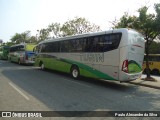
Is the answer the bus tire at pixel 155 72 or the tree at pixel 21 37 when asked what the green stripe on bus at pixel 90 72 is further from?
the tree at pixel 21 37

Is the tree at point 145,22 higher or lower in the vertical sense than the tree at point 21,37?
lower

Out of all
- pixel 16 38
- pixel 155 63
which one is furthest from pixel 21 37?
pixel 155 63

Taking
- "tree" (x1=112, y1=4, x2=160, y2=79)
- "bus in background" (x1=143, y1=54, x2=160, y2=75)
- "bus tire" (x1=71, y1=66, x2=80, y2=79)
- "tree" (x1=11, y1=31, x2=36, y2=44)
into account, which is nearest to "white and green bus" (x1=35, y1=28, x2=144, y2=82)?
"bus tire" (x1=71, y1=66, x2=80, y2=79)

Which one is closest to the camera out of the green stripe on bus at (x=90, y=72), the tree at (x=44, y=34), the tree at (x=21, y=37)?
the green stripe on bus at (x=90, y=72)

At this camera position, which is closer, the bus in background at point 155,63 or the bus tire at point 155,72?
the bus in background at point 155,63

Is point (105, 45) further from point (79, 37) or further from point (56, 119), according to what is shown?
point (56, 119)

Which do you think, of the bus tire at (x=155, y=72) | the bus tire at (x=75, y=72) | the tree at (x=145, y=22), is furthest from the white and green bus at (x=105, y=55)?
the bus tire at (x=155, y=72)

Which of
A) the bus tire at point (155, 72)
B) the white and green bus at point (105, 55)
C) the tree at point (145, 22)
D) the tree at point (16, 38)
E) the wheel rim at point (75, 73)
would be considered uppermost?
the tree at point (16, 38)

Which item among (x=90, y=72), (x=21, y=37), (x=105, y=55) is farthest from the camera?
(x=21, y=37)

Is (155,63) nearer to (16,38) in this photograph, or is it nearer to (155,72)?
(155,72)

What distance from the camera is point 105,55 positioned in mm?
12852

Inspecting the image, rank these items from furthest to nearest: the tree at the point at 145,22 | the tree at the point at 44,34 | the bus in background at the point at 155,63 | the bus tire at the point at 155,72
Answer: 1. the tree at the point at 44,34
2. the bus tire at the point at 155,72
3. the bus in background at the point at 155,63
4. the tree at the point at 145,22

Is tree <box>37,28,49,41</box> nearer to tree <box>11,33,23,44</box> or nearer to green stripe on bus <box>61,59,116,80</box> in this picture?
tree <box>11,33,23,44</box>

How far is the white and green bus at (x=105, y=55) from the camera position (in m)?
11.9
